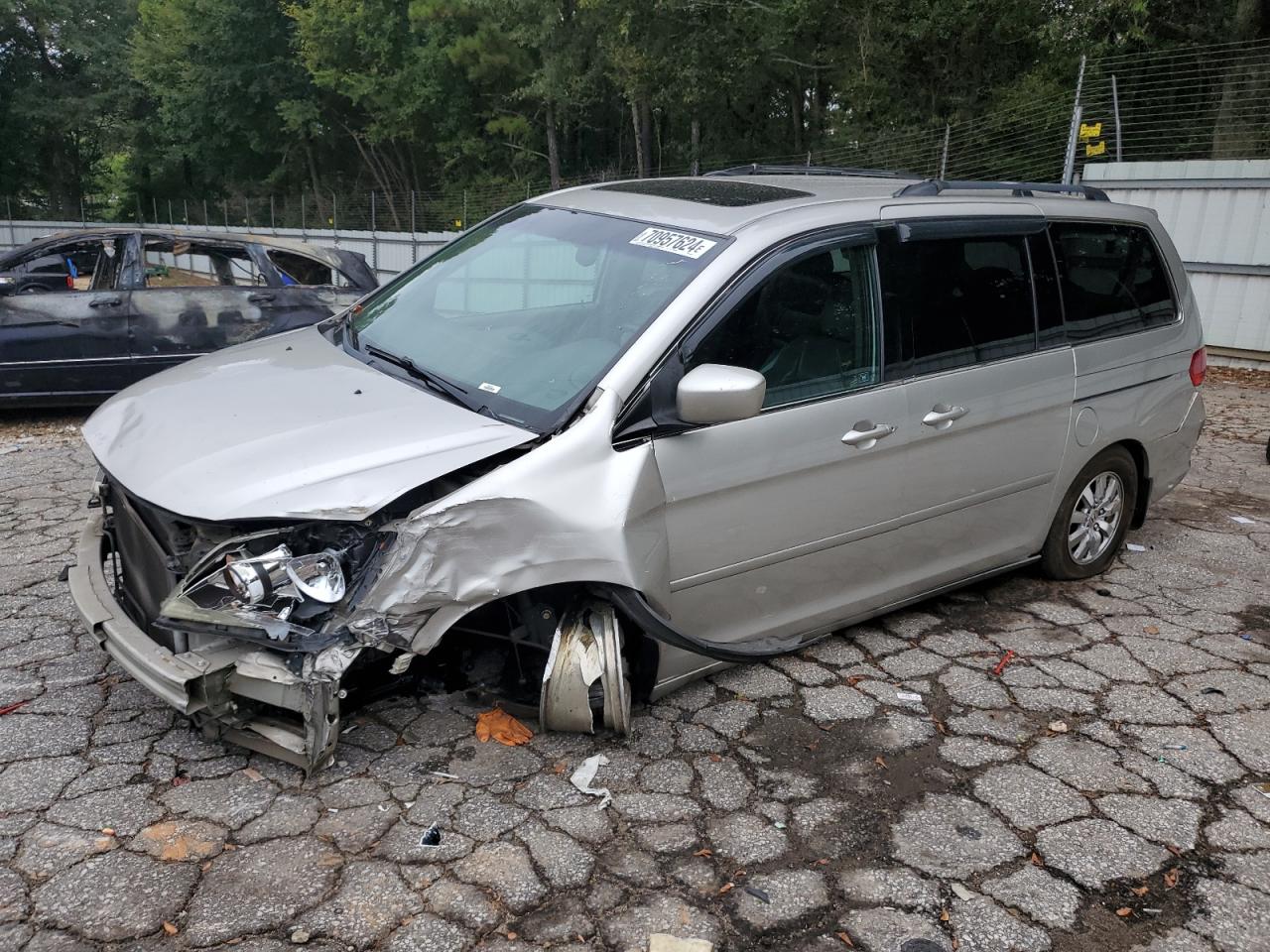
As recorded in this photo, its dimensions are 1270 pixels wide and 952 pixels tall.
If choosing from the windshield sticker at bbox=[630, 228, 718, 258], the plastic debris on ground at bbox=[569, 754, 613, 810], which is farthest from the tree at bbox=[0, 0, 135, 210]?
the plastic debris on ground at bbox=[569, 754, 613, 810]

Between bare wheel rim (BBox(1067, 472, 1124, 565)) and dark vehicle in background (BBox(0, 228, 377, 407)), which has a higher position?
dark vehicle in background (BBox(0, 228, 377, 407))

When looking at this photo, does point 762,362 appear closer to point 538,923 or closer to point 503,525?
point 503,525

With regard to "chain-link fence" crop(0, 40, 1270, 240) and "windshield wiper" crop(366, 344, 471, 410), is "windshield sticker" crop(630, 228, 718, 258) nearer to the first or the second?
"windshield wiper" crop(366, 344, 471, 410)

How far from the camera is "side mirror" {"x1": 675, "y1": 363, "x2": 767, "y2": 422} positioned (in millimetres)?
3086

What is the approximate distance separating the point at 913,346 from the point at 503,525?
5.90 ft

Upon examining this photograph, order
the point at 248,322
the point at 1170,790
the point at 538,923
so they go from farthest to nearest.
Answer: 1. the point at 248,322
2. the point at 1170,790
3. the point at 538,923

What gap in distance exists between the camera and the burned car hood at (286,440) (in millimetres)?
2809

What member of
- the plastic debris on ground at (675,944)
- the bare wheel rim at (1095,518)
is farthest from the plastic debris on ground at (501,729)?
the bare wheel rim at (1095,518)

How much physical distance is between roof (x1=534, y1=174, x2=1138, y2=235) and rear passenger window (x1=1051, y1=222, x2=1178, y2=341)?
13 centimetres

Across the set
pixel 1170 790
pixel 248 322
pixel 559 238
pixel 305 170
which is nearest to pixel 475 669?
pixel 559 238

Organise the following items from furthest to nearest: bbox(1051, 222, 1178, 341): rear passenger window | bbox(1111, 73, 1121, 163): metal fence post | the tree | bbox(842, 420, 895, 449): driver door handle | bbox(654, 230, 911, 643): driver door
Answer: the tree
bbox(1111, 73, 1121, 163): metal fence post
bbox(1051, 222, 1178, 341): rear passenger window
bbox(842, 420, 895, 449): driver door handle
bbox(654, 230, 911, 643): driver door

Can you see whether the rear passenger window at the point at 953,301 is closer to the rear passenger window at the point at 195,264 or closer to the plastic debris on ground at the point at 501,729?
the plastic debris on ground at the point at 501,729

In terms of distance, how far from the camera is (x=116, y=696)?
139 inches

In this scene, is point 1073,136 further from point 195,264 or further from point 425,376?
point 425,376
